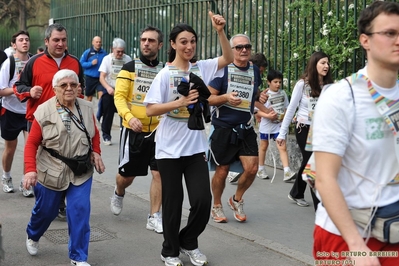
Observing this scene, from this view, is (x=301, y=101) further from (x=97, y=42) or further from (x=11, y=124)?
(x=97, y=42)

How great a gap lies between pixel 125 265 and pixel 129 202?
8.03 feet

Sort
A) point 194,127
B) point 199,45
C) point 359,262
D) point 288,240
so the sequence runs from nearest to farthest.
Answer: point 359,262
point 194,127
point 288,240
point 199,45

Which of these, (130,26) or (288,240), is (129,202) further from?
(130,26)

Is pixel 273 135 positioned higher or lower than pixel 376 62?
lower

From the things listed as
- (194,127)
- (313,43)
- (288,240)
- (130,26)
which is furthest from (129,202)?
(130,26)

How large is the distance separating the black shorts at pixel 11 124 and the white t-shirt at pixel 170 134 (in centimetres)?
338

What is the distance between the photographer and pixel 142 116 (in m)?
6.75

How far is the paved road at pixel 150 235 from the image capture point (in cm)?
584

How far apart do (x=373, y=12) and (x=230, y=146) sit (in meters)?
→ 4.13

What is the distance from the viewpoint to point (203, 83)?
544 centimetres

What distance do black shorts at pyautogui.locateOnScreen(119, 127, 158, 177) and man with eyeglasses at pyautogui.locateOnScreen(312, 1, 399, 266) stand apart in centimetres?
396

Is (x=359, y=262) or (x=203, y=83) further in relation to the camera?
(x=203, y=83)

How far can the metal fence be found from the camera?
30.3ft

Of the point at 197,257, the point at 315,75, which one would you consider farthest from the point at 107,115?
the point at 197,257
